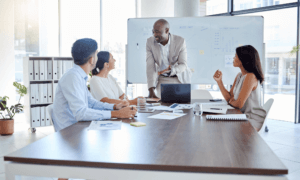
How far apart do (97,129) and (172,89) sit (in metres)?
1.39

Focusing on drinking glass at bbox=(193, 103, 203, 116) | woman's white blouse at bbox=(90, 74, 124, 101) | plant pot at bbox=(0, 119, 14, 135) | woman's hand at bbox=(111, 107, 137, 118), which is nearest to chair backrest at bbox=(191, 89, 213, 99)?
woman's white blouse at bbox=(90, 74, 124, 101)

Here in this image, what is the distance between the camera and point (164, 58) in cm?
391

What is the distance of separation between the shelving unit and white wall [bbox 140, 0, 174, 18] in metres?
2.35

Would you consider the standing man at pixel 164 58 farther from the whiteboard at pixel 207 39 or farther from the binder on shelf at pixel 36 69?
the binder on shelf at pixel 36 69

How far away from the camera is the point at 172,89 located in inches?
113

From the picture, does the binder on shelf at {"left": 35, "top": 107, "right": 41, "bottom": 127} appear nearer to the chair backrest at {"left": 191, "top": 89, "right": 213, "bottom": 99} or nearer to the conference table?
the chair backrest at {"left": 191, "top": 89, "right": 213, "bottom": 99}

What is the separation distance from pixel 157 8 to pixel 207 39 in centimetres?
189

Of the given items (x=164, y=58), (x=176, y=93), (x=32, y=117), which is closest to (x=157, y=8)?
(x=164, y=58)

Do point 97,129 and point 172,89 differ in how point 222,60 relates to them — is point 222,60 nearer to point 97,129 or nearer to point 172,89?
point 172,89

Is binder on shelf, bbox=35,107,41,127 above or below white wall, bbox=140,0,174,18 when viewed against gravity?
below

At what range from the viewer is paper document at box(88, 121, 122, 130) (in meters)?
1.64

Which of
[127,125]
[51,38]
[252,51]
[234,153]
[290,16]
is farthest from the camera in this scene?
[51,38]

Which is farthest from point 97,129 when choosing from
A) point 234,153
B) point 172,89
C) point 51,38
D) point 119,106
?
point 51,38

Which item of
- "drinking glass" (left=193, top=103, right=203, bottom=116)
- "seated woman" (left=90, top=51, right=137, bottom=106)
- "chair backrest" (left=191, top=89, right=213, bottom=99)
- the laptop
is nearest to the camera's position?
"drinking glass" (left=193, top=103, right=203, bottom=116)
